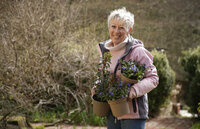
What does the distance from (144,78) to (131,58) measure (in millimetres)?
194

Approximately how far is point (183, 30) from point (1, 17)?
1124 cm

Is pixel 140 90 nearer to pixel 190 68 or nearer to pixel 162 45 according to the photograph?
pixel 190 68

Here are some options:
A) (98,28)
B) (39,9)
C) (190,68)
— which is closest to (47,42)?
(39,9)

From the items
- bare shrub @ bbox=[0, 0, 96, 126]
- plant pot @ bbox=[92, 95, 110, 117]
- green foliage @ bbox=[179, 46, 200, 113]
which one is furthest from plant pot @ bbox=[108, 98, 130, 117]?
green foliage @ bbox=[179, 46, 200, 113]

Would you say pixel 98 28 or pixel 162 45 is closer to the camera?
pixel 98 28

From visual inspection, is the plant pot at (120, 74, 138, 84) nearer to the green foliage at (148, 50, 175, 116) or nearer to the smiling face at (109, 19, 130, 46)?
the smiling face at (109, 19, 130, 46)

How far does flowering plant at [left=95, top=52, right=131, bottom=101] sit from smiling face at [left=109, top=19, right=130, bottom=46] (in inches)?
6.7

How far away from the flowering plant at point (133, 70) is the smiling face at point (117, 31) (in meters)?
0.24

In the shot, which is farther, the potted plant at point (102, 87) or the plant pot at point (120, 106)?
the potted plant at point (102, 87)

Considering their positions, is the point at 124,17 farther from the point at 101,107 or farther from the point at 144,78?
the point at 101,107

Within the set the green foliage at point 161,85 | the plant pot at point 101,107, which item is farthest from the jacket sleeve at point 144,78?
the green foliage at point 161,85

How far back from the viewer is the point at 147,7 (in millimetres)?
13562

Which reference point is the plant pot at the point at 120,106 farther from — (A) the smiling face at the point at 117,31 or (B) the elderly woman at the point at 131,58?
(A) the smiling face at the point at 117,31

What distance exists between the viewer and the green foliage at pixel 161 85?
6.09 m
